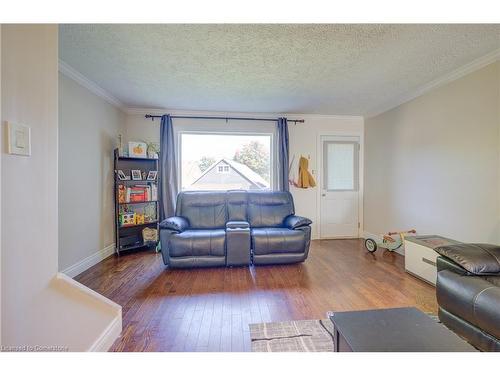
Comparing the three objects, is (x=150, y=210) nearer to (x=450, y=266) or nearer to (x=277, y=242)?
(x=277, y=242)

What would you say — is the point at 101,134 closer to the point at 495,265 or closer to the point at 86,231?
the point at 86,231

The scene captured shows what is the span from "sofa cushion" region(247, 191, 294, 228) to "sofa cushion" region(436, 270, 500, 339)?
2071mm

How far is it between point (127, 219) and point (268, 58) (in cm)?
298

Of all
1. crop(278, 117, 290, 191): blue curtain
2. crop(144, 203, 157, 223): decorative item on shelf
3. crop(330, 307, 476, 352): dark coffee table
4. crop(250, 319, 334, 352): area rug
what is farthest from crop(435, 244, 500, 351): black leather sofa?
crop(144, 203, 157, 223): decorative item on shelf

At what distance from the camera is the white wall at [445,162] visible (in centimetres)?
224

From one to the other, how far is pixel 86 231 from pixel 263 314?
2.50m

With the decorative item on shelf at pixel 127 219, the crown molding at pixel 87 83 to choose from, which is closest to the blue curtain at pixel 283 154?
the decorative item on shelf at pixel 127 219

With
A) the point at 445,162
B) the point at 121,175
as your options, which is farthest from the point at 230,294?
the point at 445,162

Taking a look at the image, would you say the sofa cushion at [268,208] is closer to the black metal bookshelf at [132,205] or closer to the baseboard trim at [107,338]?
the black metal bookshelf at [132,205]

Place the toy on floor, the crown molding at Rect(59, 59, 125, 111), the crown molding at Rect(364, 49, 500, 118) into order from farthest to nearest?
the toy on floor → the crown molding at Rect(59, 59, 125, 111) → the crown molding at Rect(364, 49, 500, 118)

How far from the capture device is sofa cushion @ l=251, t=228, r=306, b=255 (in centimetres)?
286

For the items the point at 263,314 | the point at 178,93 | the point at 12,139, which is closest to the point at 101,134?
the point at 178,93

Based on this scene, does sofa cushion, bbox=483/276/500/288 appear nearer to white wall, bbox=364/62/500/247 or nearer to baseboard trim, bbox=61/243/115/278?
white wall, bbox=364/62/500/247
